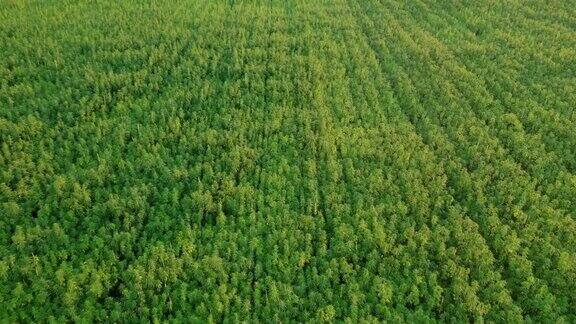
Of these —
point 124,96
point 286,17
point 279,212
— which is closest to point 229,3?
point 286,17

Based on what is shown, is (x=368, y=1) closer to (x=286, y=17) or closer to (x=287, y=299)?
(x=286, y=17)

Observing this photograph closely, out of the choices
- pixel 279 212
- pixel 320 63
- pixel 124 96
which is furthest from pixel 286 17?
pixel 279 212

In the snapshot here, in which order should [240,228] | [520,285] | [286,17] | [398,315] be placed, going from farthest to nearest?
[286,17] < [240,228] < [520,285] < [398,315]

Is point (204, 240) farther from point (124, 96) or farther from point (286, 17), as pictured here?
point (286, 17)

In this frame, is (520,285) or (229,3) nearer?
(520,285)

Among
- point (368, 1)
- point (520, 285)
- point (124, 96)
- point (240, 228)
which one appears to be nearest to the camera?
point (520, 285)

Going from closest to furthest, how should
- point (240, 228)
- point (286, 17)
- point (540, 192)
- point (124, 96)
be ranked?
point (240, 228) < point (540, 192) < point (124, 96) < point (286, 17)
